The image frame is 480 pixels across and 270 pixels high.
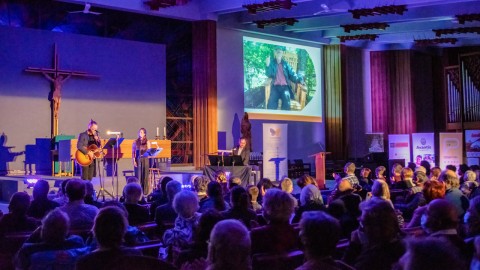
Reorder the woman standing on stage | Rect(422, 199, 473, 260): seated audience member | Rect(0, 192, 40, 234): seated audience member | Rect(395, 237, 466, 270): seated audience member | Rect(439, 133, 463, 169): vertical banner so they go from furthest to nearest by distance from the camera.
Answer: Rect(439, 133, 463, 169): vertical banner, the woman standing on stage, Rect(0, 192, 40, 234): seated audience member, Rect(422, 199, 473, 260): seated audience member, Rect(395, 237, 466, 270): seated audience member

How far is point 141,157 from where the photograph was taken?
33.3 feet

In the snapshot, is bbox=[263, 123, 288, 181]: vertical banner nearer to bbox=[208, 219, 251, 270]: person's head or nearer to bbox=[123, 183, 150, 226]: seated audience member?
bbox=[123, 183, 150, 226]: seated audience member

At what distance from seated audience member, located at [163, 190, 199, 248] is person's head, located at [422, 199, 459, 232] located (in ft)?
5.14

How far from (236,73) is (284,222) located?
37.9ft

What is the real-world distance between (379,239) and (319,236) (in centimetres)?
55

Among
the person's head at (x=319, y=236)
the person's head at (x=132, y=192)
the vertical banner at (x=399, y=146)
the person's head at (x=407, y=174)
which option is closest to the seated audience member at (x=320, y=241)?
the person's head at (x=319, y=236)

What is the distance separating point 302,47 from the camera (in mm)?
16781

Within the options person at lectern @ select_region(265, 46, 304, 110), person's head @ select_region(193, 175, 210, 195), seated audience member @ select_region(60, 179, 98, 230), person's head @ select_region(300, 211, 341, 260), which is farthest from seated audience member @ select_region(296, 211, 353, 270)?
person at lectern @ select_region(265, 46, 304, 110)

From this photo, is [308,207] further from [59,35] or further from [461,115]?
[461,115]

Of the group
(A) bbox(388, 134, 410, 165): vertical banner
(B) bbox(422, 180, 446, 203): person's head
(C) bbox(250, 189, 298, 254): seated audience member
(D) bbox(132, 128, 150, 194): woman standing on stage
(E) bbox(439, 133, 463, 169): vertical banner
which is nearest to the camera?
(C) bbox(250, 189, 298, 254): seated audience member

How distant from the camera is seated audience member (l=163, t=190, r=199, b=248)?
3.83m

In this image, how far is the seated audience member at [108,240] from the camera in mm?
2625

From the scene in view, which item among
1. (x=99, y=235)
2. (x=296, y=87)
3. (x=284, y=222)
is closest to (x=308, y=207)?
(x=284, y=222)

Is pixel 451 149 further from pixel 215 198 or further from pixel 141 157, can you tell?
pixel 215 198
